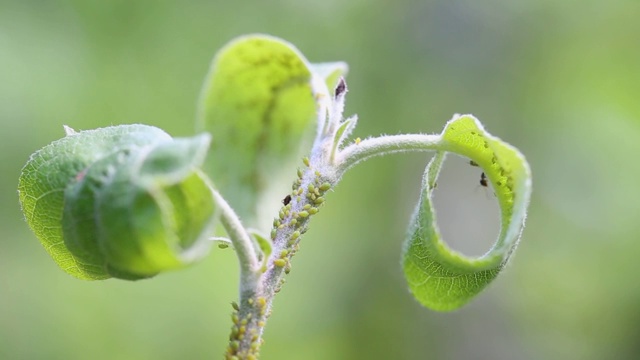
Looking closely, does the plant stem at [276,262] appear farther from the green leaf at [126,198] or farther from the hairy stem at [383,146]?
the green leaf at [126,198]

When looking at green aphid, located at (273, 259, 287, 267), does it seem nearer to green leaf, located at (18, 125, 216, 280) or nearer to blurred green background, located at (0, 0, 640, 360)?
green leaf, located at (18, 125, 216, 280)

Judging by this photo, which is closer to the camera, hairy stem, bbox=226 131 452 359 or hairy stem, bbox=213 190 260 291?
hairy stem, bbox=213 190 260 291

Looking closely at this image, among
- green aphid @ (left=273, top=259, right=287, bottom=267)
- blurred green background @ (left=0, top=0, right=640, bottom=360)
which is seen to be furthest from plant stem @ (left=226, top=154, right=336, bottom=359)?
blurred green background @ (left=0, top=0, right=640, bottom=360)

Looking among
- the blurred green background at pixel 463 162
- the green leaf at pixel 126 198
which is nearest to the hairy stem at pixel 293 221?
the green leaf at pixel 126 198

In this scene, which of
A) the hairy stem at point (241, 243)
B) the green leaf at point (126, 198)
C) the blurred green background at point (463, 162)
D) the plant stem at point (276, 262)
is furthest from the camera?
the blurred green background at point (463, 162)

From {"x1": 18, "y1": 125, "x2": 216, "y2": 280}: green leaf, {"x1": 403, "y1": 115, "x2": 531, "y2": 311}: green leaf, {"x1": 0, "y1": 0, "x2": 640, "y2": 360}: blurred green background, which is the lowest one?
{"x1": 18, "y1": 125, "x2": 216, "y2": 280}: green leaf

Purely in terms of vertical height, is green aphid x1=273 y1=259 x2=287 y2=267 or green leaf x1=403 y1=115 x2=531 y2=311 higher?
green leaf x1=403 y1=115 x2=531 y2=311

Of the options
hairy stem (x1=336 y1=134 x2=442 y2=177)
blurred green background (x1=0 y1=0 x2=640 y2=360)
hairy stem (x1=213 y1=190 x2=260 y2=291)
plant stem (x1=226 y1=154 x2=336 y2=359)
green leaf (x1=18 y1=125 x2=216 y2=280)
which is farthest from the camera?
blurred green background (x1=0 y1=0 x2=640 y2=360)
